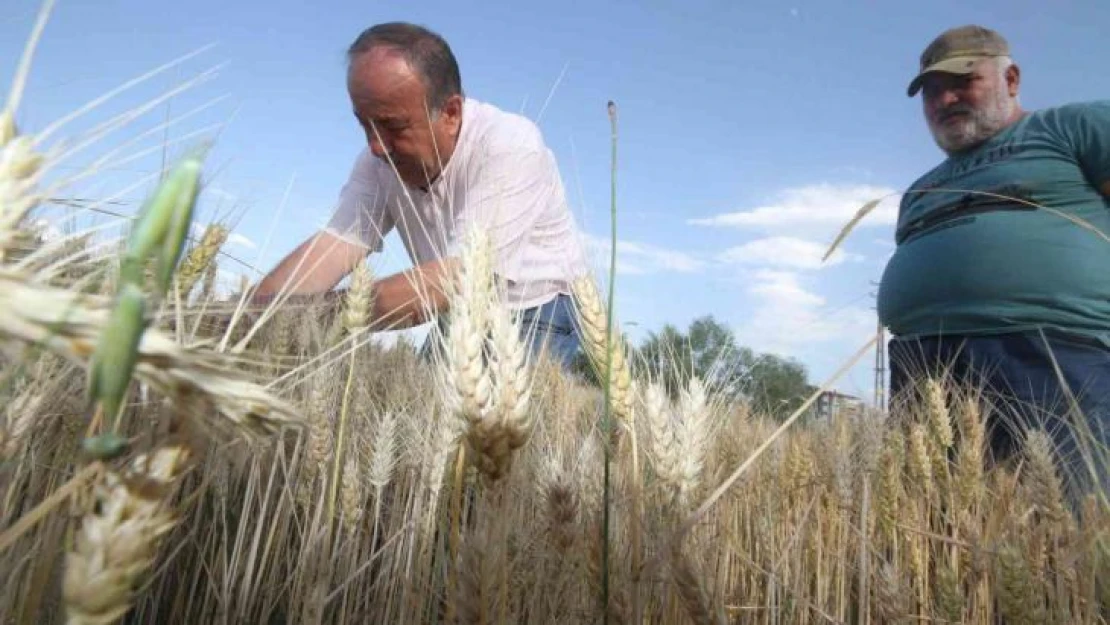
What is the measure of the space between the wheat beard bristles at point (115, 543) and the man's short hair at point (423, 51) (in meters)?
2.11

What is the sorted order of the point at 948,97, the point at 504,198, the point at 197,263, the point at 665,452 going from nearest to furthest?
the point at 665,452
the point at 197,263
the point at 504,198
the point at 948,97

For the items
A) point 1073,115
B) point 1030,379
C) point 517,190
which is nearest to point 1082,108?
point 1073,115

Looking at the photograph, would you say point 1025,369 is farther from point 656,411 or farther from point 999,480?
point 656,411

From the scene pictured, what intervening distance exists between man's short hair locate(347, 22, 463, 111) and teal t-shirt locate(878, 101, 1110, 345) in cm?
187

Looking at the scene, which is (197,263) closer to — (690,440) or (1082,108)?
(690,440)

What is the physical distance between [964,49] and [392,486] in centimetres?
329

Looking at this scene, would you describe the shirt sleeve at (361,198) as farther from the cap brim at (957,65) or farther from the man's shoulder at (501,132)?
the cap brim at (957,65)

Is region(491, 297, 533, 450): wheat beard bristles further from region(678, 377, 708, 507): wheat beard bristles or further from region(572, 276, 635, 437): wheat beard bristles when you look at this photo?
region(678, 377, 708, 507): wheat beard bristles

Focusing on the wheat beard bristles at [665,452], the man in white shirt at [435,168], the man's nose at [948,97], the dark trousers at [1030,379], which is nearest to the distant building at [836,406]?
the dark trousers at [1030,379]

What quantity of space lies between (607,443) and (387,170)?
Result: 85.0 inches

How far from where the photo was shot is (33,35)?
0.41 metres

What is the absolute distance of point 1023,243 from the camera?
8.94 ft

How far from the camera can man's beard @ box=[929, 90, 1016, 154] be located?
3.27m

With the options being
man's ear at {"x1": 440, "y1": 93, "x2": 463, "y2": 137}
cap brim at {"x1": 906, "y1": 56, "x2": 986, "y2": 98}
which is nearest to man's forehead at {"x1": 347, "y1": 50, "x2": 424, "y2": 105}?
man's ear at {"x1": 440, "y1": 93, "x2": 463, "y2": 137}
